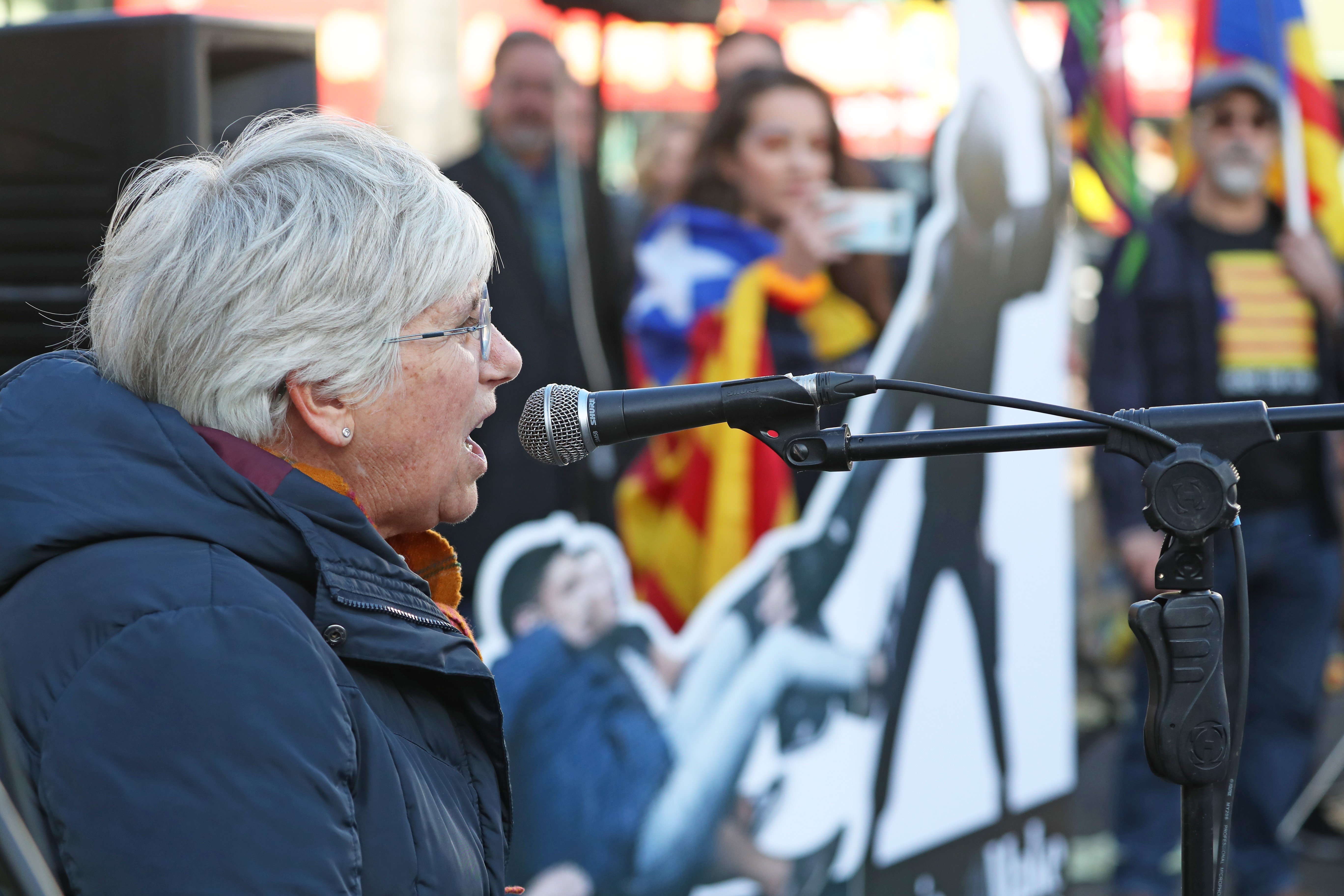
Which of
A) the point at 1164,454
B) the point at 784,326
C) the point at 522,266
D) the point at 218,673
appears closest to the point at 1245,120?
the point at 784,326

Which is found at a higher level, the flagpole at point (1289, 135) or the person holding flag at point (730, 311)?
the flagpole at point (1289, 135)

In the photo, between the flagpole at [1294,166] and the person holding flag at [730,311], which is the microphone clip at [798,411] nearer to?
the person holding flag at [730,311]

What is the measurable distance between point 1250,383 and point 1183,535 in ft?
9.12

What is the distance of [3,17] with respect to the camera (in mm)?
2141

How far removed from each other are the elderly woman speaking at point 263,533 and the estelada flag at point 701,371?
139 cm

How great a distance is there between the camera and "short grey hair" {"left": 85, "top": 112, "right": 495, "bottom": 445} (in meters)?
1.25

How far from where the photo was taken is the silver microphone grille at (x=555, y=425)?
135 cm

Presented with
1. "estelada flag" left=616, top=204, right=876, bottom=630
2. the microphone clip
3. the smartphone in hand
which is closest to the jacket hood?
the microphone clip

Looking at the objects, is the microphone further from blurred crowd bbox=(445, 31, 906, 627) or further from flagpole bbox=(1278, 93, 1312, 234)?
flagpole bbox=(1278, 93, 1312, 234)

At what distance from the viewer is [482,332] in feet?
4.75

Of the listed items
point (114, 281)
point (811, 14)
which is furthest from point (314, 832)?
point (811, 14)

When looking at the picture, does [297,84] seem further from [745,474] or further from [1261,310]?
[1261,310]

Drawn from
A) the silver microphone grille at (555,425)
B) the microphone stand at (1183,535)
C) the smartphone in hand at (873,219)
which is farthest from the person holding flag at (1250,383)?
the silver microphone grille at (555,425)

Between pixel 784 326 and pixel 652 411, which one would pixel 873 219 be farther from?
pixel 652 411
